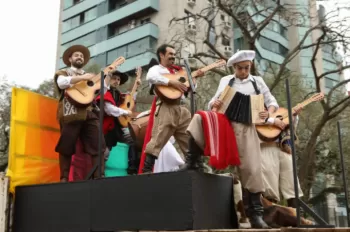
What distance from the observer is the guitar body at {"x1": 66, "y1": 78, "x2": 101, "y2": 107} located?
4.55 metres

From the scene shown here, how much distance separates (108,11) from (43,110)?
70.4 feet

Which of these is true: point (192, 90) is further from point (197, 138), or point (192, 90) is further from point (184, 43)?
point (184, 43)

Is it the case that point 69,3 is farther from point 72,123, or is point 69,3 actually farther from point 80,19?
point 72,123

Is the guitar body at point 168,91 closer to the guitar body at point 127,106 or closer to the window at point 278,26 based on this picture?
the guitar body at point 127,106

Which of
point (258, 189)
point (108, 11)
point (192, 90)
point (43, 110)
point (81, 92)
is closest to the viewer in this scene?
point (258, 189)

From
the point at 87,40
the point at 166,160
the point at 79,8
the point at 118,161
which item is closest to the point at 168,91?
the point at 166,160

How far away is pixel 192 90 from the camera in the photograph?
12.1 ft

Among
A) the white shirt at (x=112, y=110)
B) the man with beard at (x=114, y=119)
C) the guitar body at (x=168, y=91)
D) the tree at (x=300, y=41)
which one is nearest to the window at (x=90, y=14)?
the tree at (x=300, y=41)

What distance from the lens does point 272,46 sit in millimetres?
24641

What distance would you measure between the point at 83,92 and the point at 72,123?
0.34 metres

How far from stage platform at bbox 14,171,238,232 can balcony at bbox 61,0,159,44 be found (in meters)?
20.3

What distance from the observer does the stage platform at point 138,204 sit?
309cm

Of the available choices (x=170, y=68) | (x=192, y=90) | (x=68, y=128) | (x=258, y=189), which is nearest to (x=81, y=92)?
(x=68, y=128)

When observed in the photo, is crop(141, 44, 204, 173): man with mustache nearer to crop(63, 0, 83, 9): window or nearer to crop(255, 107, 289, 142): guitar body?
crop(255, 107, 289, 142): guitar body
